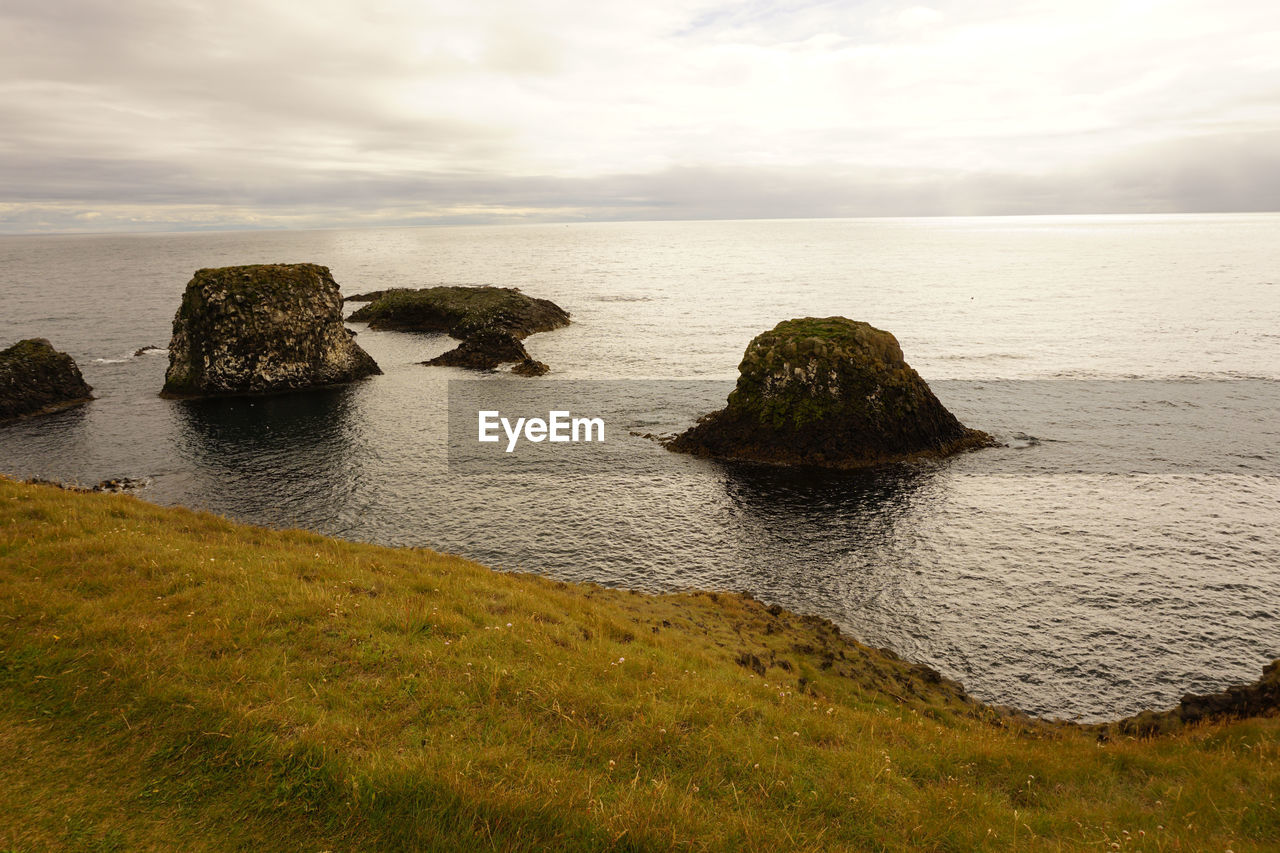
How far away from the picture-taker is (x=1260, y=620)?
24.0 metres

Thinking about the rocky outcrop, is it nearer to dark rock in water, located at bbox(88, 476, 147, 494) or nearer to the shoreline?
dark rock in water, located at bbox(88, 476, 147, 494)

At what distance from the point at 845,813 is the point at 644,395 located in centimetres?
4943

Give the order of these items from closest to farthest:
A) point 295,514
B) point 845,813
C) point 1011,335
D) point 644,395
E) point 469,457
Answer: point 845,813 → point 295,514 → point 469,457 → point 644,395 → point 1011,335

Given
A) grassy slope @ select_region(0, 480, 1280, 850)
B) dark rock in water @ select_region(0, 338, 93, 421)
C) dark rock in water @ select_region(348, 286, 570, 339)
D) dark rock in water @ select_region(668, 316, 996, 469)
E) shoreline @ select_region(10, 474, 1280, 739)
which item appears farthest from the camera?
dark rock in water @ select_region(348, 286, 570, 339)

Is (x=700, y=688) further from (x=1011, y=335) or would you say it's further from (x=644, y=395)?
(x=1011, y=335)

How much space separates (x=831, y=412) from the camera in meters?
42.5

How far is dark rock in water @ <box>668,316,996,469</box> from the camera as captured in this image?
4184 cm

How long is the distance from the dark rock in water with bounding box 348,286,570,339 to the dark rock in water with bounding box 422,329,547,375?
1557 cm

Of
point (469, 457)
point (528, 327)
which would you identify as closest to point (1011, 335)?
point (528, 327)

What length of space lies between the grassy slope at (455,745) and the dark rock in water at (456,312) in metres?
75.4

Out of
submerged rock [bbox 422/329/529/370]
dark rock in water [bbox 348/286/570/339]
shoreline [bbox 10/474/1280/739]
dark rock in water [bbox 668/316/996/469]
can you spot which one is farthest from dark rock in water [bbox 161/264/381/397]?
dark rock in water [bbox 668/316/996/469]

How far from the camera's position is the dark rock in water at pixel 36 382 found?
162 feet

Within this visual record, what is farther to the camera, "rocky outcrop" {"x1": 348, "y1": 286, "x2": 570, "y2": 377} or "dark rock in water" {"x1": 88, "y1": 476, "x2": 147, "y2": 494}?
"rocky outcrop" {"x1": 348, "y1": 286, "x2": 570, "y2": 377}

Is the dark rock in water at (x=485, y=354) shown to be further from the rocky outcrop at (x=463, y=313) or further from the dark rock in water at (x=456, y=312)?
the dark rock in water at (x=456, y=312)
